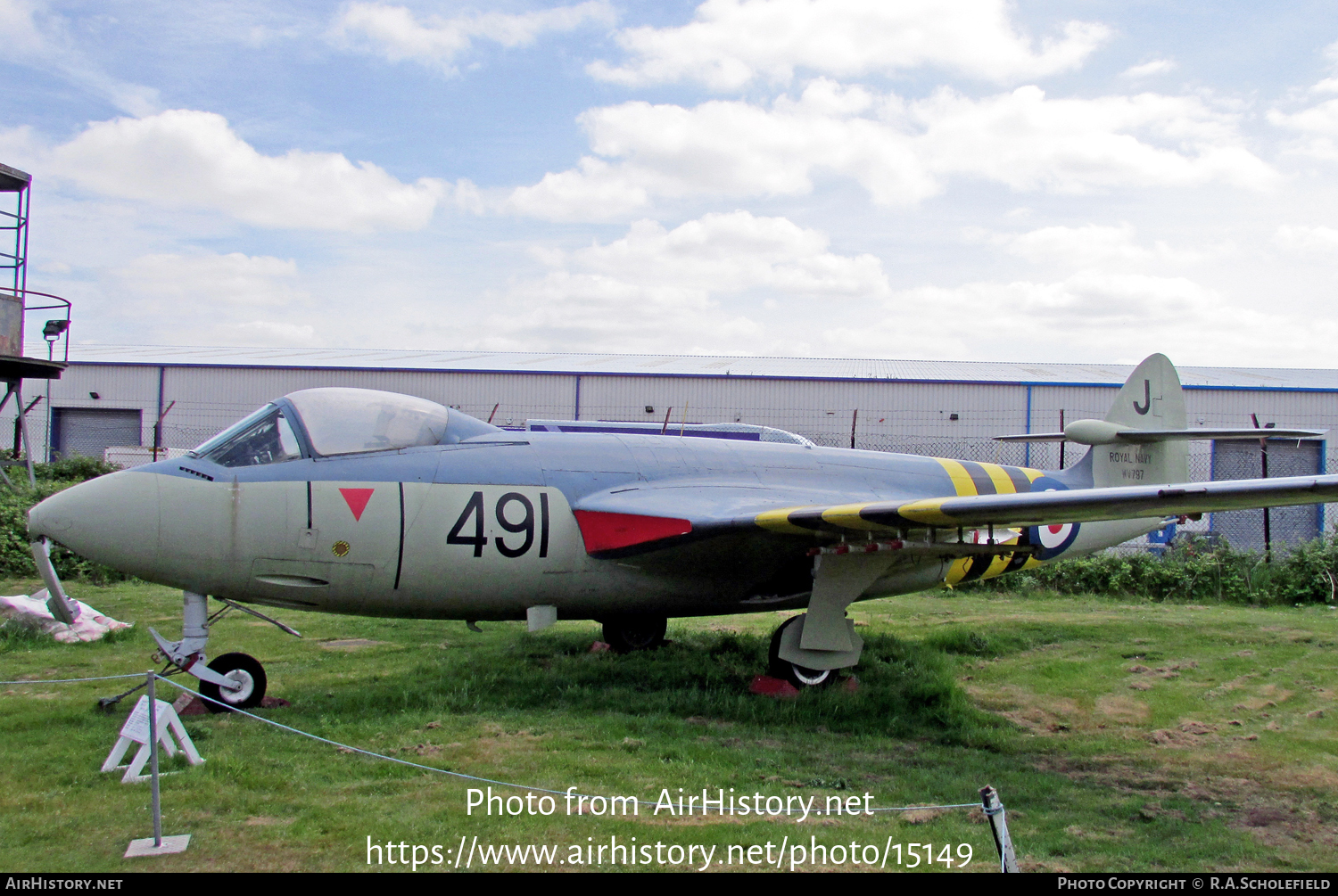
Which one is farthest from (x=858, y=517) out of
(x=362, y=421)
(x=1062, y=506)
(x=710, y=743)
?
(x=362, y=421)

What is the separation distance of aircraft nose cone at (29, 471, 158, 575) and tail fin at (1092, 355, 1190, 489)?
31.6 feet

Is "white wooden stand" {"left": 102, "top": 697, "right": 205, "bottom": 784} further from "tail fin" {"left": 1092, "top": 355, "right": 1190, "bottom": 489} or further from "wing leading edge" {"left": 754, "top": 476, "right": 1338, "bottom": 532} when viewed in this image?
"tail fin" {"left": 1092, "top": 355, "right": 1190, "bottom": 489}

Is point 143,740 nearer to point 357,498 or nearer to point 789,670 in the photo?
point 357,498

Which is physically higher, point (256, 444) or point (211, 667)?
point (256, 444)

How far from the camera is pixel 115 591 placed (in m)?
12.7

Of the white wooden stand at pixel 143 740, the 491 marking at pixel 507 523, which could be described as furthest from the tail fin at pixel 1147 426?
the white wooden stand at pixel 143 740

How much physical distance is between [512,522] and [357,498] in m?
1.22

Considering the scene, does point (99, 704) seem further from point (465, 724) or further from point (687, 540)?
point (687, 540)

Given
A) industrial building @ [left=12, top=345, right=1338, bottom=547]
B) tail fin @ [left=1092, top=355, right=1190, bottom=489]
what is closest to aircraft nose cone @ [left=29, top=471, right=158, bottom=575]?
tail fin @ [left=1092, top=355, right=1190, bottom=489]

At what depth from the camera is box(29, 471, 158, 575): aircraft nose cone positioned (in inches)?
249

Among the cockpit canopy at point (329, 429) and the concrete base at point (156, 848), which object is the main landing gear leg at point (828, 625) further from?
the concrete base at point (156, 848)

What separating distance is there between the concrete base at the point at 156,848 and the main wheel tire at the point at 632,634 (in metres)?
5.45

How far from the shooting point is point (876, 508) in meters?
6.48

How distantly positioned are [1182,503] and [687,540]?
3.53 m
